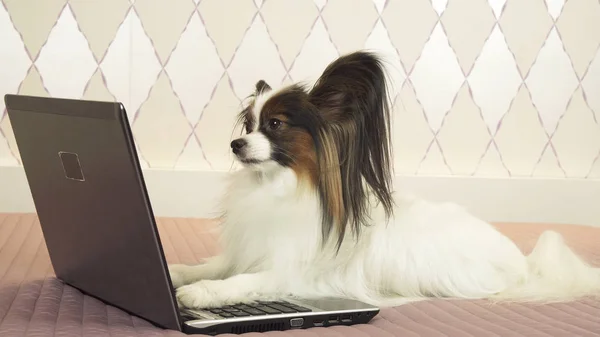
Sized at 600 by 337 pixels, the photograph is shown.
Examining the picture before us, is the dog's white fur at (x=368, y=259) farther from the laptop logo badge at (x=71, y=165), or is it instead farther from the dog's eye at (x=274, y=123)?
the laptop logo badge at (x=71, y=165)

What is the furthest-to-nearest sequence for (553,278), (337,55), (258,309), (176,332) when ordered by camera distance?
(337,55) → (553,278) → (258,309) → (176,332)

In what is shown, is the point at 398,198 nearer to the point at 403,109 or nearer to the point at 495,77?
the point at 403,109

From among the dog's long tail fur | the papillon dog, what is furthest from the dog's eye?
the dog's long tail fur

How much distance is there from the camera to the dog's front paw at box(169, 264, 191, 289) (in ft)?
5.41

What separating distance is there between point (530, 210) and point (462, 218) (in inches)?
65.2

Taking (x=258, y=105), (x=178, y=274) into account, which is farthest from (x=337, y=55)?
(x=178, y=274)

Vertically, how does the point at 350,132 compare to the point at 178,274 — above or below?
above

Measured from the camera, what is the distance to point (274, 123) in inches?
63.2

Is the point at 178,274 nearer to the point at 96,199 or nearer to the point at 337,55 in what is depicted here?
the point at 96,199

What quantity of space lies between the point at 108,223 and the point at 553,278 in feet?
3.61

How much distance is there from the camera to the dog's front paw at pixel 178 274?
1650 mm

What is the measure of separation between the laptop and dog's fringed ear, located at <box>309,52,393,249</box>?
21 cm

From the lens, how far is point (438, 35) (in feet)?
10.6

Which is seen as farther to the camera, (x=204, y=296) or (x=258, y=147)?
(x=258, y=147)
